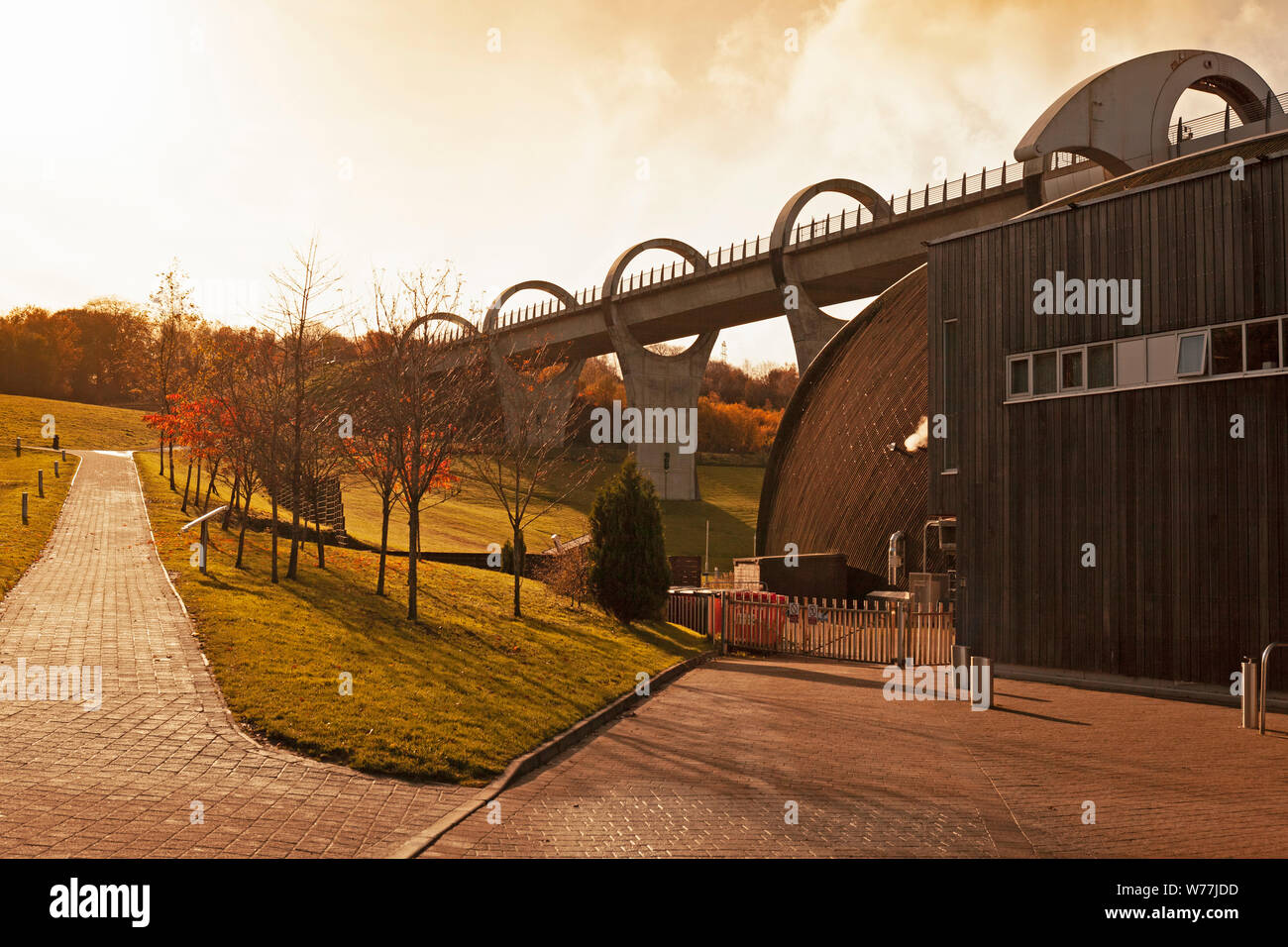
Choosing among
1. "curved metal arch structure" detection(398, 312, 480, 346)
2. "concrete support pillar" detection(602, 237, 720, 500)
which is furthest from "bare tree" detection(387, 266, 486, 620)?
"concrete support pillar" detection(602, 237, 720, 500)

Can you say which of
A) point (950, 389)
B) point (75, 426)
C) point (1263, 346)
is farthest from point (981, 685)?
point (75, 426)

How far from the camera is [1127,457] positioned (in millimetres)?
16531

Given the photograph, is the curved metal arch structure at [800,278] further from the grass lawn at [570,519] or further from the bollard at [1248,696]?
the bollard at [1248,696]

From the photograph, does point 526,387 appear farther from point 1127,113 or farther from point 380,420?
point 1127,113

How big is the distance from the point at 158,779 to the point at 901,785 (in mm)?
6492

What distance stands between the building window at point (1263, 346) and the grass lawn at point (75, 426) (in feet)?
209

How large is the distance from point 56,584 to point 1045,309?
18.6 metres

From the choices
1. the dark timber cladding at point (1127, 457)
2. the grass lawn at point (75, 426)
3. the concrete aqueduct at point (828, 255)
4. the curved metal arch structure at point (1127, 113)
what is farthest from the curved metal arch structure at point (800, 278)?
the grass lawn at point (75, 426)

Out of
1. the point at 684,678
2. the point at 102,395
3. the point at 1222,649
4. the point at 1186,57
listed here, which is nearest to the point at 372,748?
the point at 684,678

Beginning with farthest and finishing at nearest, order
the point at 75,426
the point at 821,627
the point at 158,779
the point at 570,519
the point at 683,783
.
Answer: the point at 75,426 → the point at 570,519 → the point at 821,627 → the point at 683,783 → the point at 158,779

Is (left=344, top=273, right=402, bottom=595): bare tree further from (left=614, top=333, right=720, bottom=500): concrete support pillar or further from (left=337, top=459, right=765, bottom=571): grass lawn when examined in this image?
(left=614, top=333, right=720, bottom=500): concrete support pillar

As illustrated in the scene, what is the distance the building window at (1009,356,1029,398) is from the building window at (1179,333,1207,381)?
282 centimetres

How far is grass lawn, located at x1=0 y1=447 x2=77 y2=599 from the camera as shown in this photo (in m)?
19.9

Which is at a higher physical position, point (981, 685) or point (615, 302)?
point (615, 302)
